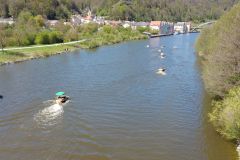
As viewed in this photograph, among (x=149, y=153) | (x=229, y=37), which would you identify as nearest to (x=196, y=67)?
(x=229, y=37)

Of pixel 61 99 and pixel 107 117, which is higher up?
pixel 61 99

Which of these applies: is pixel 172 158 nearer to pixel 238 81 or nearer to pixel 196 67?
pixel 238 81

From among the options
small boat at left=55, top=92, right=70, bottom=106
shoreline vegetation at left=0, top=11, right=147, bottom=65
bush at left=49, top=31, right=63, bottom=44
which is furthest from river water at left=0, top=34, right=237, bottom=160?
bush at left=49, top=31, right=63, bottom=44

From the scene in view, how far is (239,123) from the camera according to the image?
2733 centimetres

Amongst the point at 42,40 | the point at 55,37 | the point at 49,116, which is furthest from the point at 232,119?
the point at 55,37

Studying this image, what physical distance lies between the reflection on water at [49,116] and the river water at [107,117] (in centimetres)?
11

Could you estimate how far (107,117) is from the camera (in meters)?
38.6

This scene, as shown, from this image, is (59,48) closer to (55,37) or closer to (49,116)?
(55,37)

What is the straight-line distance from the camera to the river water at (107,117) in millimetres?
30100

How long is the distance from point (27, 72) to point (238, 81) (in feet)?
138

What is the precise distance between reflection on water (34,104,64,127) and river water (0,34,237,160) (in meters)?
0.11

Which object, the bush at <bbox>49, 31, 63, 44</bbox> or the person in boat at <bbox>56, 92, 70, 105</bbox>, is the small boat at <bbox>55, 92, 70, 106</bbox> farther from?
the bush at <bbox>49, 31, 63, 44</bbox>

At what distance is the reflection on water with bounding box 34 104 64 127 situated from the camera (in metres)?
36.5

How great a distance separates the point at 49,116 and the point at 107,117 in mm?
6803
